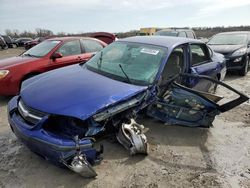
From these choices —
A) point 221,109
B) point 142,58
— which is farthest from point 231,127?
point 142,58

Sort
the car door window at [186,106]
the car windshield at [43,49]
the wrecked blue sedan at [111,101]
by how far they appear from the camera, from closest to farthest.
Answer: the wrecked blue sedan at [111,101]
the car door window at [186,106]
the car windshield at [43,49]

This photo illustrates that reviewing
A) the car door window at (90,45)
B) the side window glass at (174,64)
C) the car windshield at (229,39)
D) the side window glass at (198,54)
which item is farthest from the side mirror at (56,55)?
the car windshield at (229,39)

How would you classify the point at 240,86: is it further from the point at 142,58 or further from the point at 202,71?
the point at 142,58

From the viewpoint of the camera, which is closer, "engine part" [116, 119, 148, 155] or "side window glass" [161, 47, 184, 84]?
"engine part" [116, 119, 148, 155]

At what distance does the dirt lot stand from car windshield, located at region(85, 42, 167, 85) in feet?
3.37

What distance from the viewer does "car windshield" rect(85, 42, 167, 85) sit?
3.83 meters

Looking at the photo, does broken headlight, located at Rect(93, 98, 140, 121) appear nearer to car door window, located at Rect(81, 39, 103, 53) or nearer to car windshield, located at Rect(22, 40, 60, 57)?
car windshield, located at Rect(22, 40, 60, 57)

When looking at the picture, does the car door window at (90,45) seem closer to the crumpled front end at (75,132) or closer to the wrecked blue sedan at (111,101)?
the wrecked blue sedan at (111,101)

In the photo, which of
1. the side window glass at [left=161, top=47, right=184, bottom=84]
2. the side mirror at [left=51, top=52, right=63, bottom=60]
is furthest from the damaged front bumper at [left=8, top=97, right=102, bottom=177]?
the side mirror at [left=51, top=52, right=63, bottom=60]

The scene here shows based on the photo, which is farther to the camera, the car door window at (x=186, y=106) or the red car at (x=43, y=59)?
the red car at (x=43, y=59)

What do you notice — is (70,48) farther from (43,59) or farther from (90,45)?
(43,59)

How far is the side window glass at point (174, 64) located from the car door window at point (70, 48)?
3248 mm

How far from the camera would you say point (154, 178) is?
314 cm

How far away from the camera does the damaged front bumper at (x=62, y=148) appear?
2795 mm
